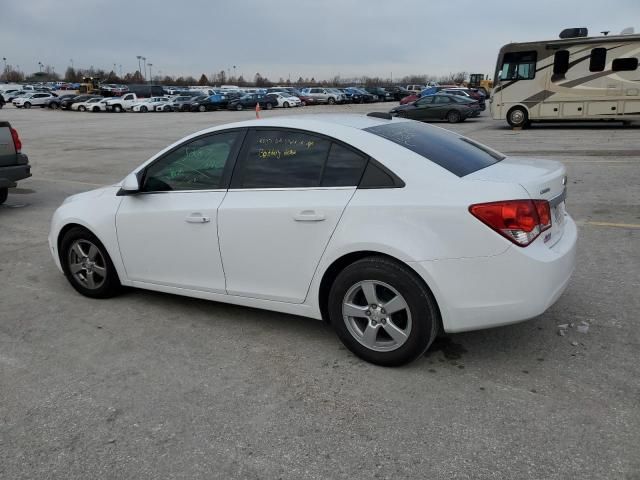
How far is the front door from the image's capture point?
13.6 feet

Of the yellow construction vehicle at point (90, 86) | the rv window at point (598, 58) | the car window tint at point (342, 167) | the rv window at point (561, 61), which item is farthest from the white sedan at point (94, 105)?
the car window tint at point (342, 167)

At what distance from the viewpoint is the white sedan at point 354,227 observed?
3250 millimetres

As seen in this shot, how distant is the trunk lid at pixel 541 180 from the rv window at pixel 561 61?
18.4 meters

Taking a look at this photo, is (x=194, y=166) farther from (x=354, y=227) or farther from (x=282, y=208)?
(x=354, y=227)

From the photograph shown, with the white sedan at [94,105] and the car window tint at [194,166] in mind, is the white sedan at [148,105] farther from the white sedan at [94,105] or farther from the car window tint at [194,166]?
the car window tint at [194,166]

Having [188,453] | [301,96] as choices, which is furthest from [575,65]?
[301,96]

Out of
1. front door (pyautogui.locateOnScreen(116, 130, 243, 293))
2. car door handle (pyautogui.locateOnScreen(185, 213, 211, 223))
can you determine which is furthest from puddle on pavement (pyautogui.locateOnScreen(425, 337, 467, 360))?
car door handle (pyautogui.locateOnScreen(185, 213, 211, 223))

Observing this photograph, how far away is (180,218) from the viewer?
421cm

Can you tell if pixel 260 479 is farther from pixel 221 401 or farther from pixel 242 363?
pixel 242 363

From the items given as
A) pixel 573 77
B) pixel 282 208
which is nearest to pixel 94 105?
pixel 573 77

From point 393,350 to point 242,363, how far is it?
993 mm

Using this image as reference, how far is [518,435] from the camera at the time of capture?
9.36 ft

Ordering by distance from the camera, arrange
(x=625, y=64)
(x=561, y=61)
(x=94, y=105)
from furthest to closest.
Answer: (x=94, y=105) < (x=561, y=61) < (x=625, y=64)

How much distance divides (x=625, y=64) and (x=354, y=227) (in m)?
20.0
